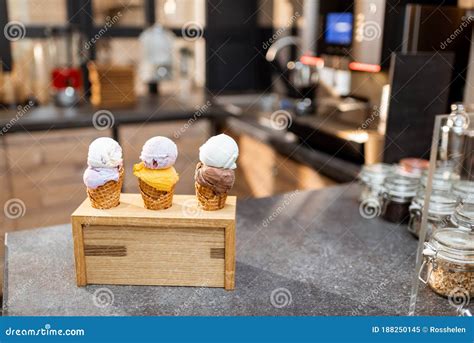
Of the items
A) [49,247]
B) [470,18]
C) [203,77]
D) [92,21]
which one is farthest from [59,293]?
[203,77]

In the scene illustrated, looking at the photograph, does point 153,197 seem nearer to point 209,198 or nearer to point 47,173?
point 209,198

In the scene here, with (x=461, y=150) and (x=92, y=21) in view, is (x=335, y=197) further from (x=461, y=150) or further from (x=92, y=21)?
(x=92, y=21)

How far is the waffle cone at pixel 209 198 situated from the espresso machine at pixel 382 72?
3.56ft

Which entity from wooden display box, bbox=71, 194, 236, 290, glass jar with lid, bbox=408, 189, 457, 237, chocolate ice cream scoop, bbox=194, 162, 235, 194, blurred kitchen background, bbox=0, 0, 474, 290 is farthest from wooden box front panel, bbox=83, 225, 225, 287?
blurred kitchen background, bbox=0, 0, 474, 290

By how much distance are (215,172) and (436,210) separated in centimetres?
73

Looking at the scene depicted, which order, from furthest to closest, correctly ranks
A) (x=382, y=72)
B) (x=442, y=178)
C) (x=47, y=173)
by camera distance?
(x=47, y=173) → (x=382, y=72) → (x=442, y=178)

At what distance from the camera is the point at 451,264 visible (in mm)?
1230

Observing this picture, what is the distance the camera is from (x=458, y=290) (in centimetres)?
124

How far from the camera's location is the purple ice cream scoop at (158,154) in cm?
126

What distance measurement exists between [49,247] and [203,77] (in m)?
4.67

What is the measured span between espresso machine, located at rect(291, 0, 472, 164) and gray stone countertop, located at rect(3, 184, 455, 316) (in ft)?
1.92

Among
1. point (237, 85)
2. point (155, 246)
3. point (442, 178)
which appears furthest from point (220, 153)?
point (237, 85)

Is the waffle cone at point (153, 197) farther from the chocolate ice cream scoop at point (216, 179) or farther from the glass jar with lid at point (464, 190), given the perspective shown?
the glass jar with lid at point (464, 190)

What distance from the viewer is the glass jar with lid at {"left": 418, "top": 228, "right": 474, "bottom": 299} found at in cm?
122
